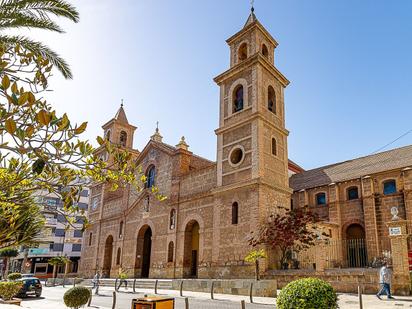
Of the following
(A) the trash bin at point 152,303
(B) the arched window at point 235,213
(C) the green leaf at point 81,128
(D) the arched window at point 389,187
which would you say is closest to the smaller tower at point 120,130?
(B) the arched window at point 235,213

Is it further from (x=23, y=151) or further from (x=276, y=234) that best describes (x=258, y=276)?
(x=23, y=151)

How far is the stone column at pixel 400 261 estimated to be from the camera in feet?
46.0

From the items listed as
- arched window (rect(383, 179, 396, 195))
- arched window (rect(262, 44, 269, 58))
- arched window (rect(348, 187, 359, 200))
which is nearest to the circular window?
arched window (rect(262, 44, 269, 58))

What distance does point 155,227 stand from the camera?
90.4ft

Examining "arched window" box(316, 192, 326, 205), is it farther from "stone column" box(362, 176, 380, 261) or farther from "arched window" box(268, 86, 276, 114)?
"arched window" box(268, 86, 276, 114)

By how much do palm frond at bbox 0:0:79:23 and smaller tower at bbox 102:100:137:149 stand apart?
91.7 feet

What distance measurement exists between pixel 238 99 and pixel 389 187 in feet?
40.3

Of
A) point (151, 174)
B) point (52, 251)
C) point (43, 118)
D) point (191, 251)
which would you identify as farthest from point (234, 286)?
point (52, 251)

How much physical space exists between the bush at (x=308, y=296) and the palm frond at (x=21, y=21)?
8362mm

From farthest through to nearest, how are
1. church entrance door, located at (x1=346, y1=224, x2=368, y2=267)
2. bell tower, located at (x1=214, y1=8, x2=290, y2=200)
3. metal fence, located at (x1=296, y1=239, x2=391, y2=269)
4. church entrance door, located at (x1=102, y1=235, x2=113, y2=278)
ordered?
church entrance door, located at (x1=102, y1=235, x2=113, y2=278), church entrance door, located at (x1=346, y1=224, x2=368, y2=267), bell tower, located at (x1=214, y1=8, x2=290, y2=200), metal fence, located at (x1=296, y1=239, x2=391, y2=269)

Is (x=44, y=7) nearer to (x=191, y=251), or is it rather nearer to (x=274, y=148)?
(x=274, y=148)

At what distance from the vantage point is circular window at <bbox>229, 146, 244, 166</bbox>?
2236 cm

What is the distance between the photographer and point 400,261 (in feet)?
46.5

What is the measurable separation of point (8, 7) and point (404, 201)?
24.4m
